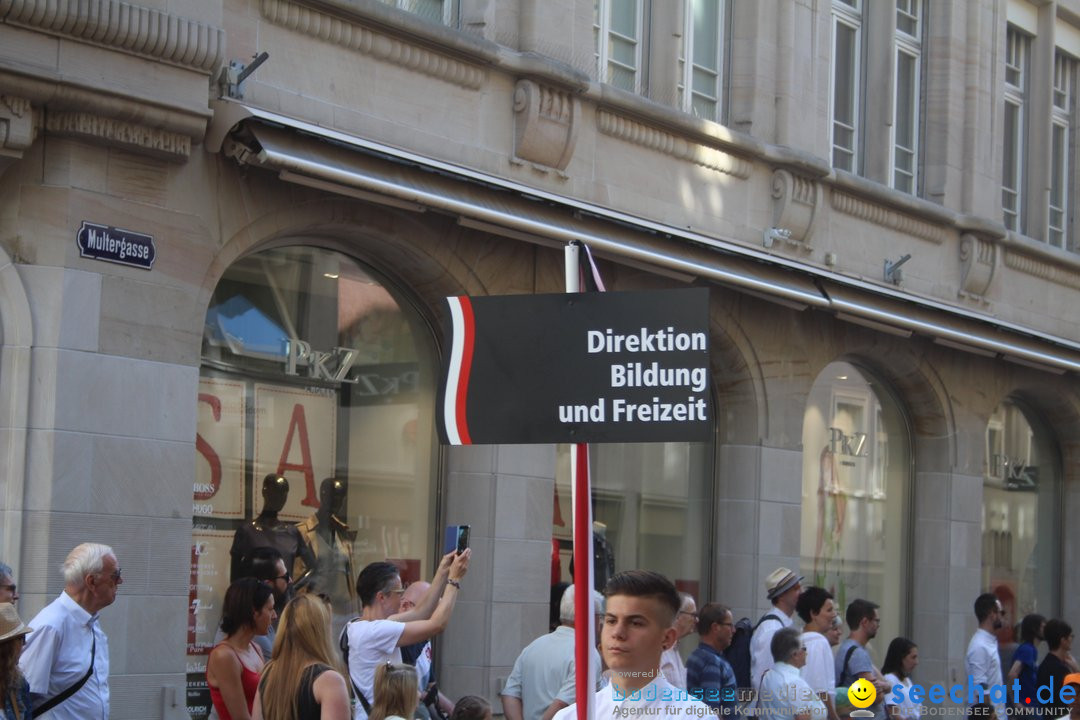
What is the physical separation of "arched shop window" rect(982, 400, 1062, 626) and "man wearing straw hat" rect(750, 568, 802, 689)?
25.4ft

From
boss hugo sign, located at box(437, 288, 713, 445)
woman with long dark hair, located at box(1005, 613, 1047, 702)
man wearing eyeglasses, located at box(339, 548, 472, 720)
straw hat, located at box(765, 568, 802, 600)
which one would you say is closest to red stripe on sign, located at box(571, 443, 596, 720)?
boss hugo sign, located at box(437, 288, 713, 445)

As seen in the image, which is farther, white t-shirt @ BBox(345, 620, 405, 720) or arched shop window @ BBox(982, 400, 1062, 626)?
arched shop window @ BBox(982, 400, 1062, 626)

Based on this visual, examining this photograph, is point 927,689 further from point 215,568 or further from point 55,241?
point 55,241

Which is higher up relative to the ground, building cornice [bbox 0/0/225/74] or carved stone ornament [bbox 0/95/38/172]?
building cornice [bbox 0/0/225/74]

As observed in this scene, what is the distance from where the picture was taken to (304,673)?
6.46 meters

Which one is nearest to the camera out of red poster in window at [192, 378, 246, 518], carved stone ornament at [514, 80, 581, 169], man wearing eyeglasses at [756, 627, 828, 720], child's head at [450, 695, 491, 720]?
child's head at [450, 695, 491, 720]

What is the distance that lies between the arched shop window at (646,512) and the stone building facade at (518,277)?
4 centimetres

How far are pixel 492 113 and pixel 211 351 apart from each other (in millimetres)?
2973

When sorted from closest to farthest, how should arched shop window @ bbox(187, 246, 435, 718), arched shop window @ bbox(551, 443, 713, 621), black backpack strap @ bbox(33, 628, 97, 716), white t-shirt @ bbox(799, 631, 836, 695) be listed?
black backpack strap @ bbox(33, 628, 97, 716), arched shop window @ bbox(187, 246, 435, 718), white t-shirt @ bbox(799, 631, 836, 695), arched shop window @ bbox(551, 443, 713, 621)

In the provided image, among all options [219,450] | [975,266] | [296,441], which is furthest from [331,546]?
[975,266]

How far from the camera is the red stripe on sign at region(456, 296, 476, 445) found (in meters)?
5.54

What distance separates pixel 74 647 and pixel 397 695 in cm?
148

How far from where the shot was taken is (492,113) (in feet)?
40.9

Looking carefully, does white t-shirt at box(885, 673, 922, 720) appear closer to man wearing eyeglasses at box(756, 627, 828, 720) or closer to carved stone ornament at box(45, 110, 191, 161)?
man wearing eyeglasses at box(756, 627, 828, 720)
